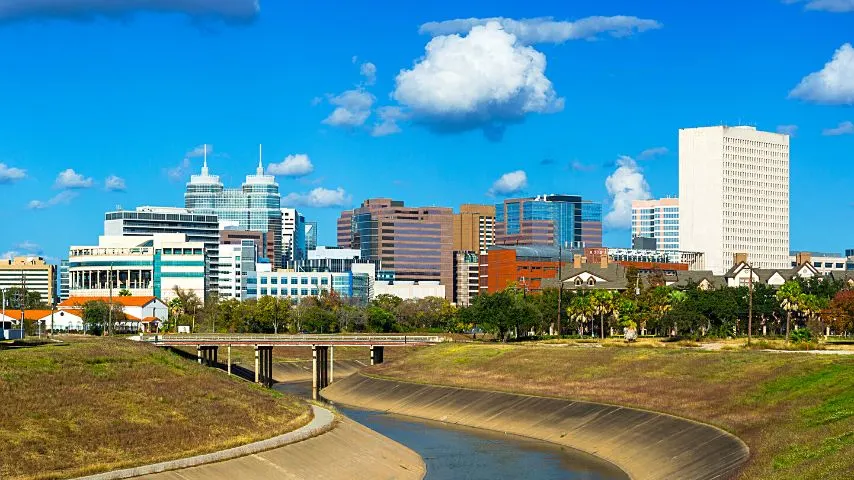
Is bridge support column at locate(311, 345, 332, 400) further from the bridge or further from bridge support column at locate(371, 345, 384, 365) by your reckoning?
bridge support column at locate(371, 345, 384, 365)

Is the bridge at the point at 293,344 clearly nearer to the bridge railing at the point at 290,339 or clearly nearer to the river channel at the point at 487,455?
the bridge railing at the point at 290,339

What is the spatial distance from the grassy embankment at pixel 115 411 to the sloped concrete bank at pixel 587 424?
22.0m

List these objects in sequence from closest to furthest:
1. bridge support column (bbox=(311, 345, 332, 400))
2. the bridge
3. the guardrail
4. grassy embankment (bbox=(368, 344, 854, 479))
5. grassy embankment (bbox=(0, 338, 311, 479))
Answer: grassy embankment (bbox=(368, 344, 854, 479))
grassy embankment (bbox=(0, 338, 311, 479))
bridge support column (bbox=(311, 345, 332, 400))
the bridge
the guardrail

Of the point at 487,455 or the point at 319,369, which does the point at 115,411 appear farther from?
the point at 319,369

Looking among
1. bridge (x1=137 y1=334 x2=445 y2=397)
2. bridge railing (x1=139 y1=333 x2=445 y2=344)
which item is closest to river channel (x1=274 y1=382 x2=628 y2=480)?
bridge (x1=137 y1=334 x2=445 y2=397)

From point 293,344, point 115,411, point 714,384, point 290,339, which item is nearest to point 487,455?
point 714,384

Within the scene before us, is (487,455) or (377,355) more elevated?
(377,355)

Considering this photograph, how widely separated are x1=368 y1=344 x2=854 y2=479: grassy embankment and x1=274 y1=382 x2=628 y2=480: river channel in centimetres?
1002

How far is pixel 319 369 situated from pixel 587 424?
270 feet

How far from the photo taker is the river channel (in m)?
94.8

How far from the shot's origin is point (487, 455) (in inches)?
4134

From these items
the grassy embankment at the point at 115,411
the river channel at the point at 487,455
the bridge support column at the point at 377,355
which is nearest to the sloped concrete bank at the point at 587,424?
the river channel at the point at 487,455

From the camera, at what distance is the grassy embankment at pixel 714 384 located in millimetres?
74875

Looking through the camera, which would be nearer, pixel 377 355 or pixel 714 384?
pixel 714 384
